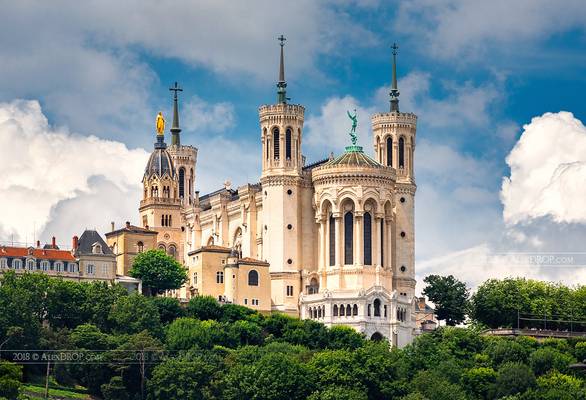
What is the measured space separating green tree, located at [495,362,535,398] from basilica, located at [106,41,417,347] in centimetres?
1610

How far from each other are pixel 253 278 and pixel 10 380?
3427cm

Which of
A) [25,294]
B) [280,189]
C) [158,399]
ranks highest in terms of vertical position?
[280,189]

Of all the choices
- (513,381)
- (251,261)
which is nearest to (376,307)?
(251,261)

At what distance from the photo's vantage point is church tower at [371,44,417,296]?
147750mm

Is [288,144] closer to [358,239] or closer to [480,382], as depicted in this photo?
[358,239]

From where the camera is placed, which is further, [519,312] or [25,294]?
[519,312]

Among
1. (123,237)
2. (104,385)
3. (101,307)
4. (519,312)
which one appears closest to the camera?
(104,385)

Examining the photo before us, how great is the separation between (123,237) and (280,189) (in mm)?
15165

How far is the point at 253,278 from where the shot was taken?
14075cm

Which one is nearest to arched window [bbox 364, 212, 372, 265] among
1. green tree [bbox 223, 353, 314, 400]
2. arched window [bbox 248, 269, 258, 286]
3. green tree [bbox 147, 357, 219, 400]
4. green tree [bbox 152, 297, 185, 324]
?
arched window [bbox 248, 269, 258, 286]

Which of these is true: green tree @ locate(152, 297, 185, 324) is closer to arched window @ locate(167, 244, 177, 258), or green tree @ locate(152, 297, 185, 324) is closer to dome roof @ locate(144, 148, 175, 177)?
arched window @ locate(167, 244, 177, 258)

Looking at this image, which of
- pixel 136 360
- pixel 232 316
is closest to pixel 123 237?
pixel 232 316

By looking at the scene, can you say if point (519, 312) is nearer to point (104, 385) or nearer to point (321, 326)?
point (321, 326)

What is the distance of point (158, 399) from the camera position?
117375 millimetres
